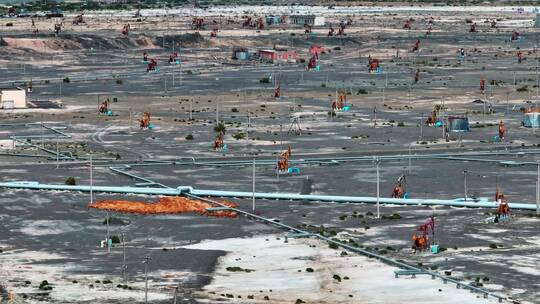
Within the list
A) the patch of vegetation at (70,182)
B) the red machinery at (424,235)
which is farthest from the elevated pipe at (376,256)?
the patch of vegetation at (70,182)

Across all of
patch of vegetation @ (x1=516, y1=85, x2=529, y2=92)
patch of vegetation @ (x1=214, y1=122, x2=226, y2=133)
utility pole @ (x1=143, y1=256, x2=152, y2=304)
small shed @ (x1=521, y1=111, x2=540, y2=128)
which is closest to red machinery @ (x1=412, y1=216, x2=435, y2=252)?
utility pole @ (x1=143, y1=256, x2=152, y2=304)

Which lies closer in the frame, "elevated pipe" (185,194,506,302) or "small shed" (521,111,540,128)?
"elevated pipe" (185,194,506,302)

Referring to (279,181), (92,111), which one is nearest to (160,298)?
(279,181)

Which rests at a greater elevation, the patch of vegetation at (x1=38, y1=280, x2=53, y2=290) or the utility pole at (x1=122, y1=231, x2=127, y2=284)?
the utility pole at (x1=122, y1=231, x2=127, y2=284)

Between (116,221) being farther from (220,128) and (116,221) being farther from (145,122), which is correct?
(145,122)

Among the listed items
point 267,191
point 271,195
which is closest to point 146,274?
point 271,195

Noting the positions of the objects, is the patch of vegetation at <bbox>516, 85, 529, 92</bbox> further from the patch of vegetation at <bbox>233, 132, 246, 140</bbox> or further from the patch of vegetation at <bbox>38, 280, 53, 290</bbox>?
the patch of vegetation at <bbox>38, 280, 53, 290</bbox>

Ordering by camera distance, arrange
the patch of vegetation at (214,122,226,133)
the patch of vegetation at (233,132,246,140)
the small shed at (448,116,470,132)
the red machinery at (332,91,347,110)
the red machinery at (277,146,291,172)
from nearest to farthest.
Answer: the red machinery at (277,146,291,172) → the patch of vegetation at (233,132,246,140) → the patch of vegetation at (214,122,226,133) → the small shed at (448,116,470,132) → the red machinery at (332,91,347,110)
